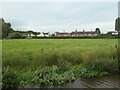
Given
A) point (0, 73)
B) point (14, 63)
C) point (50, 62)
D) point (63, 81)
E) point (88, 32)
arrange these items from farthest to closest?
point (88, 32) → point (50, 62) → point (14, 63) → point (63, 81) → point (0, 73)

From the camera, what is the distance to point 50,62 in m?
11.5

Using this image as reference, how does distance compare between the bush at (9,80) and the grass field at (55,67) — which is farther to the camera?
the grass field at (55,67)

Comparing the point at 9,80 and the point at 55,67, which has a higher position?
the point at 55,67

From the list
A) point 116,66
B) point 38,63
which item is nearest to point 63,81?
point 38,63

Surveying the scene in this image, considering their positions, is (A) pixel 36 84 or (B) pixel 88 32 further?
(B) pixel 88 32

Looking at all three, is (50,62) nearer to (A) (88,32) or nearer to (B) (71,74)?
(B) (71,74)

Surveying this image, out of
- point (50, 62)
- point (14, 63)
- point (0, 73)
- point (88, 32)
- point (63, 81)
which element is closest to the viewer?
point (0, 73)

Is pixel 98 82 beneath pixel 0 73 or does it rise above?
beneath

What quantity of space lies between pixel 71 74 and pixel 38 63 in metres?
2.31

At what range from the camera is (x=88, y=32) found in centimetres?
10238

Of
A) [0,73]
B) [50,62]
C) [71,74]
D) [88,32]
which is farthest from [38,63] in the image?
[88,32]

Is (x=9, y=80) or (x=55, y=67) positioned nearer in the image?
(x=9, y=80)

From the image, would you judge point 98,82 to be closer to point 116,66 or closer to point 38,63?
point 116,66

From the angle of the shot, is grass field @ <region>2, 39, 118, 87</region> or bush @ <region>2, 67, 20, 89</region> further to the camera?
grass field @ <region>2, 39, 118, 87</region>
